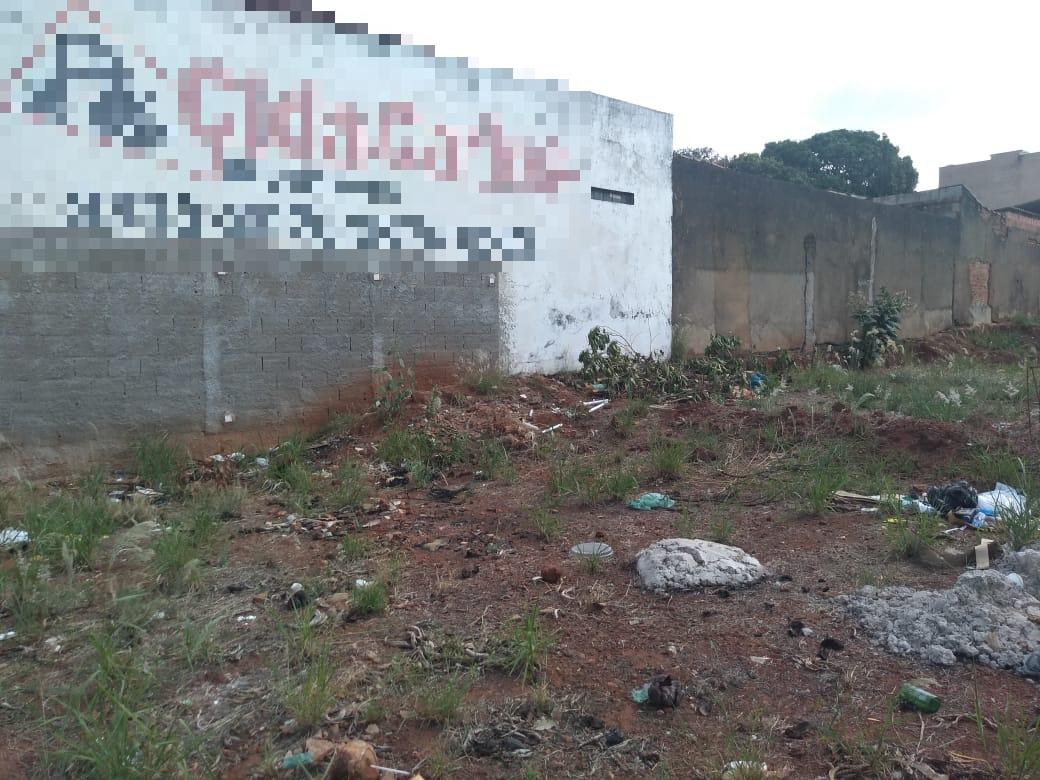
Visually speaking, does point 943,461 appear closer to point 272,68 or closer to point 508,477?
point 508,477

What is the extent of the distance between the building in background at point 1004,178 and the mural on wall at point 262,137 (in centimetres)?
2693

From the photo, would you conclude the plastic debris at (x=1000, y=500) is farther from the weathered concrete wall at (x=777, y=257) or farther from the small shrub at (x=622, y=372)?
the weathered concrete wall at (x=777, y=257)

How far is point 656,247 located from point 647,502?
4787 millimetres

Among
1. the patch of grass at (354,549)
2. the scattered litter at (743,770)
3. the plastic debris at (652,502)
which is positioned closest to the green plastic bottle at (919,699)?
the scattered litter at (743,770)

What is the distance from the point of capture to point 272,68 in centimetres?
554

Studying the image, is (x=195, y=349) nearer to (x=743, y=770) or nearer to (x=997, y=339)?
(x=743, y=770)

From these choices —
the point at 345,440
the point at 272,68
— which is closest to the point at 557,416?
the point at 345,440

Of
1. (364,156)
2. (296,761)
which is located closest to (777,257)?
(364,156)

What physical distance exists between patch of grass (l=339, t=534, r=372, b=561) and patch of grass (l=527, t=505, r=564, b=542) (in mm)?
825

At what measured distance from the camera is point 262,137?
5492 millimetres

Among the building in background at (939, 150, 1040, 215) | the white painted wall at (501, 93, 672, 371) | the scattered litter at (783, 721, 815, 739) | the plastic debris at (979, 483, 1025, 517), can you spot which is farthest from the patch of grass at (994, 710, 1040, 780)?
the building in background at (939, 150, 1040, 215)

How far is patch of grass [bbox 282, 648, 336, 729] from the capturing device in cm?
213

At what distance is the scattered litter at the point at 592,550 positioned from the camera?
338 cm

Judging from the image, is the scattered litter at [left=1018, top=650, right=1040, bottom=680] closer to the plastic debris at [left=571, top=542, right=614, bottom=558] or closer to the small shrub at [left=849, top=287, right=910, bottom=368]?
the plastic debris at [left=571, top=542, right=614, bottom=558]
